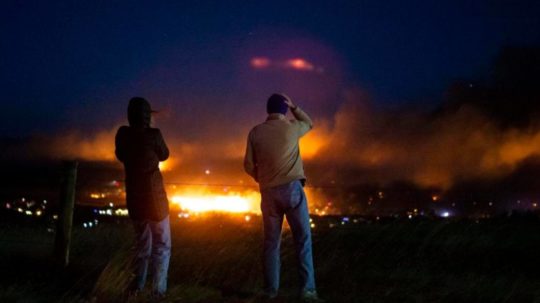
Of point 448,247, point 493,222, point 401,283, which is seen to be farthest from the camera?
point 493,222

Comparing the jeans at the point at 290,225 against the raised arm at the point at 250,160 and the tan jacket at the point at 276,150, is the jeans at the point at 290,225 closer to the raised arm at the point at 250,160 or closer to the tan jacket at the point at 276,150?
the tan jacket at the point at 276,150

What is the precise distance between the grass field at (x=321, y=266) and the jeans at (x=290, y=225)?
0.31 meters

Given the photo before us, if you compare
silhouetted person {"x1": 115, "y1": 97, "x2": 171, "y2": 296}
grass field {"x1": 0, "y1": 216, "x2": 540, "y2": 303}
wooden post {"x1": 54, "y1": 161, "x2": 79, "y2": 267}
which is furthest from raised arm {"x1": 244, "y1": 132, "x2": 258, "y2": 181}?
wooden post {"x1": 54, "y1": 161, "x2": 79, "y2": 267}

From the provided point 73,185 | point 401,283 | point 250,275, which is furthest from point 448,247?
point 73,185

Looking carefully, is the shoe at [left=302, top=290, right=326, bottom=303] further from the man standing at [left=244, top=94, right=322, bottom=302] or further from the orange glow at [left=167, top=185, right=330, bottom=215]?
the orange glow at [left=167, top=185, right=330, bottom=215]

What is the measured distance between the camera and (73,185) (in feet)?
26.7

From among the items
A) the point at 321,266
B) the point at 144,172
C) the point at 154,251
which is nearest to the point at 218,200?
the point at 321,266

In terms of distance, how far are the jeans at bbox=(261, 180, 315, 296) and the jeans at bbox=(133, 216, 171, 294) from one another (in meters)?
1.02

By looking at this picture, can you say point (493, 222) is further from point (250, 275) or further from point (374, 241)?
point (250, 275)

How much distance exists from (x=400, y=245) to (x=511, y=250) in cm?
209

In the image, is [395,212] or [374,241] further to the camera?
[395,212]

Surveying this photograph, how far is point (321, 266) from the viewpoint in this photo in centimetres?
833

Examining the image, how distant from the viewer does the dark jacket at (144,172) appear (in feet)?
19.5

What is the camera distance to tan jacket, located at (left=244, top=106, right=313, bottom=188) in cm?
606
